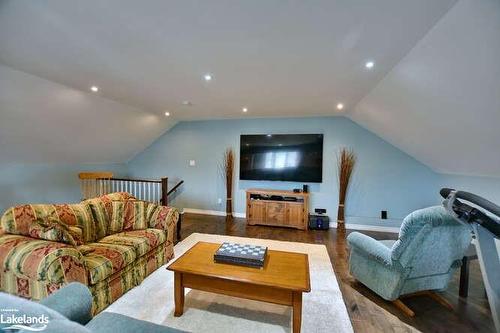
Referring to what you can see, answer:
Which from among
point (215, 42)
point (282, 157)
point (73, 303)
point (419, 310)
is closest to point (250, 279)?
point (73, 303)

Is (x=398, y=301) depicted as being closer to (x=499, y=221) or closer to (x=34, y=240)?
(x=499, y=221)

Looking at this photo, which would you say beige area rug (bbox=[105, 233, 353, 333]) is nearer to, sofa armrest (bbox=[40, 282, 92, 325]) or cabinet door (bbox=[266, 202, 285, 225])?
sofa armrest (bbox=[40, 282, 92, 325])

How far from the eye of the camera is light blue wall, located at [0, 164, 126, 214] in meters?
3.79

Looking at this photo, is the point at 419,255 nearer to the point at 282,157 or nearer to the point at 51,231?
the point at 51,231

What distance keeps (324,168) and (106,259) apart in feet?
14.2

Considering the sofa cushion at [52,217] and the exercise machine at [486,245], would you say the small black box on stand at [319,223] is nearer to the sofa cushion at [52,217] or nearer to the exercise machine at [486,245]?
the exercise machine at [486,245]

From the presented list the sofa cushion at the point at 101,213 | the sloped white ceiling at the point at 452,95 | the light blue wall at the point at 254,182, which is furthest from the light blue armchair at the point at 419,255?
the sofa cushion at the point at 101,213

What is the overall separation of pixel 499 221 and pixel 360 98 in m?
2.88

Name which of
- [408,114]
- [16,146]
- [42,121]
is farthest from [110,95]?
[408,114]

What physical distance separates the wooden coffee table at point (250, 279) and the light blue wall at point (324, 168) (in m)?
3.27

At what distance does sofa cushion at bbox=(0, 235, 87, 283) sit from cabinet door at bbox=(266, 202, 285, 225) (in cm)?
353

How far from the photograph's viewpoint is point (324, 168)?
16.8 ft

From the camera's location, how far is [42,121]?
11.5 ft

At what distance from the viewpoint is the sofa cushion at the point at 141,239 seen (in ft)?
8.19
